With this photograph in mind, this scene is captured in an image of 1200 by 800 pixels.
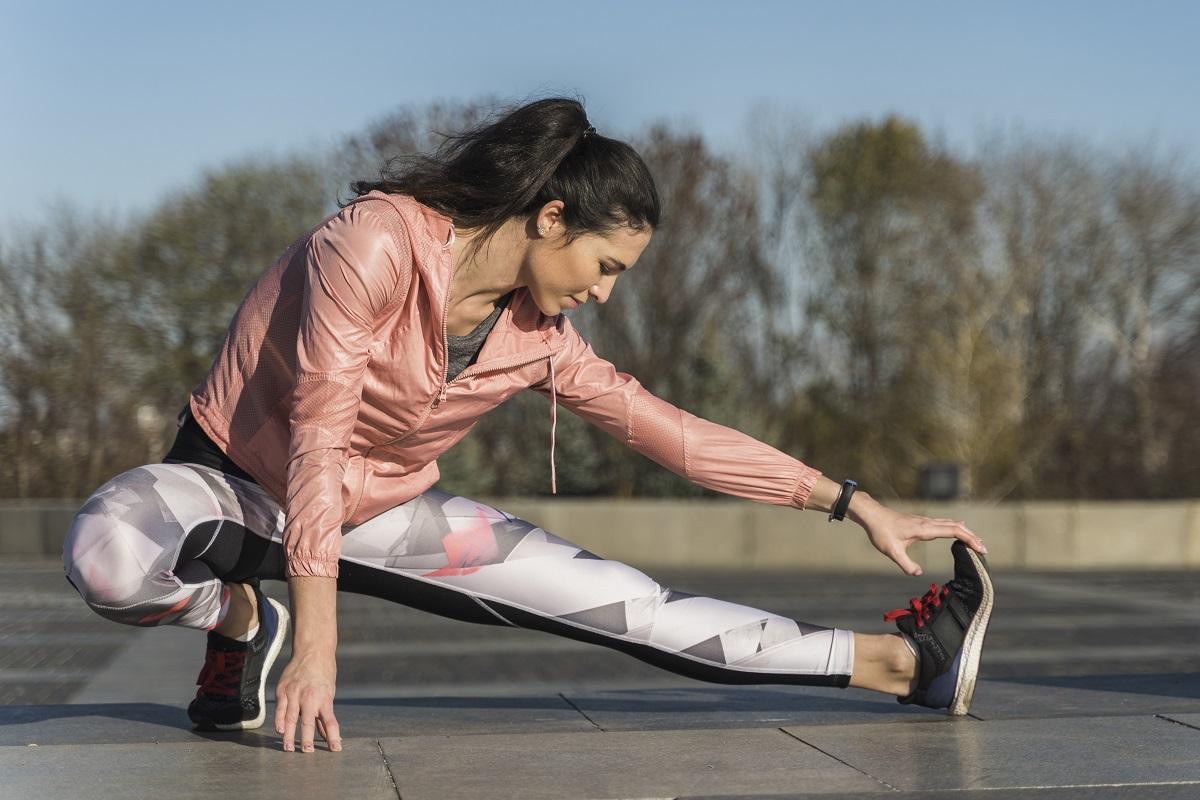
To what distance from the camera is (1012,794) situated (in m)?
2.88

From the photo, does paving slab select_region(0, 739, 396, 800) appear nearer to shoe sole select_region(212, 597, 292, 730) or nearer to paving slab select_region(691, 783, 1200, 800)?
shoe sole select_region(212, 597, 292, 730)

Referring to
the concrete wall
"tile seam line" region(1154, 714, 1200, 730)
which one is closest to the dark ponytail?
"tile seam line" region(1154, 714, 1200, 730)

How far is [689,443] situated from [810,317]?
88.1ft

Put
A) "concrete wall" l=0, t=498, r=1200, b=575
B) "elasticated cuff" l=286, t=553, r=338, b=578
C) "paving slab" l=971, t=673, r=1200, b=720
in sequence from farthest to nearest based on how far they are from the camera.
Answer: "concrete wall" l=0, t=498, r=1200, b=575 → "paving slab" l=971, t=673, r=1200, b=720 → "elasticated cuff" l=286, t=553, r=338, b=578

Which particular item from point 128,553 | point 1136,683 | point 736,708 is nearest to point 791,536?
point 1136,683

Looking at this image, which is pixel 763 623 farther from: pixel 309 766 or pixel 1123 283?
pixel 1123 283

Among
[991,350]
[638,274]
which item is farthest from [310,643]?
[991,350]

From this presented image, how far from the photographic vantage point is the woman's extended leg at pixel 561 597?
3631 mm

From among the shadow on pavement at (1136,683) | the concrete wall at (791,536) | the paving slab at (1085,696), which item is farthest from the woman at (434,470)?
the concrete wall at (791,536)

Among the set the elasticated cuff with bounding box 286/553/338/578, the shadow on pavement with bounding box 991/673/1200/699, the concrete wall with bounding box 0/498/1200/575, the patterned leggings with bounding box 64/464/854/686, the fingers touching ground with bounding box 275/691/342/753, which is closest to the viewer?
the fingers touching ground with bounding box 275/691/342/753

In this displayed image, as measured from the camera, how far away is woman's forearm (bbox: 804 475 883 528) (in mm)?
3789

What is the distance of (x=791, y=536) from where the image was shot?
51.3ft

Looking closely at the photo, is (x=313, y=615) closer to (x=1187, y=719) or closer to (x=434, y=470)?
(x=434, y=470)

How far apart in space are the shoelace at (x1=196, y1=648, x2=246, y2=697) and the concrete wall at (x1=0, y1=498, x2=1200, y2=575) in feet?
36.6
